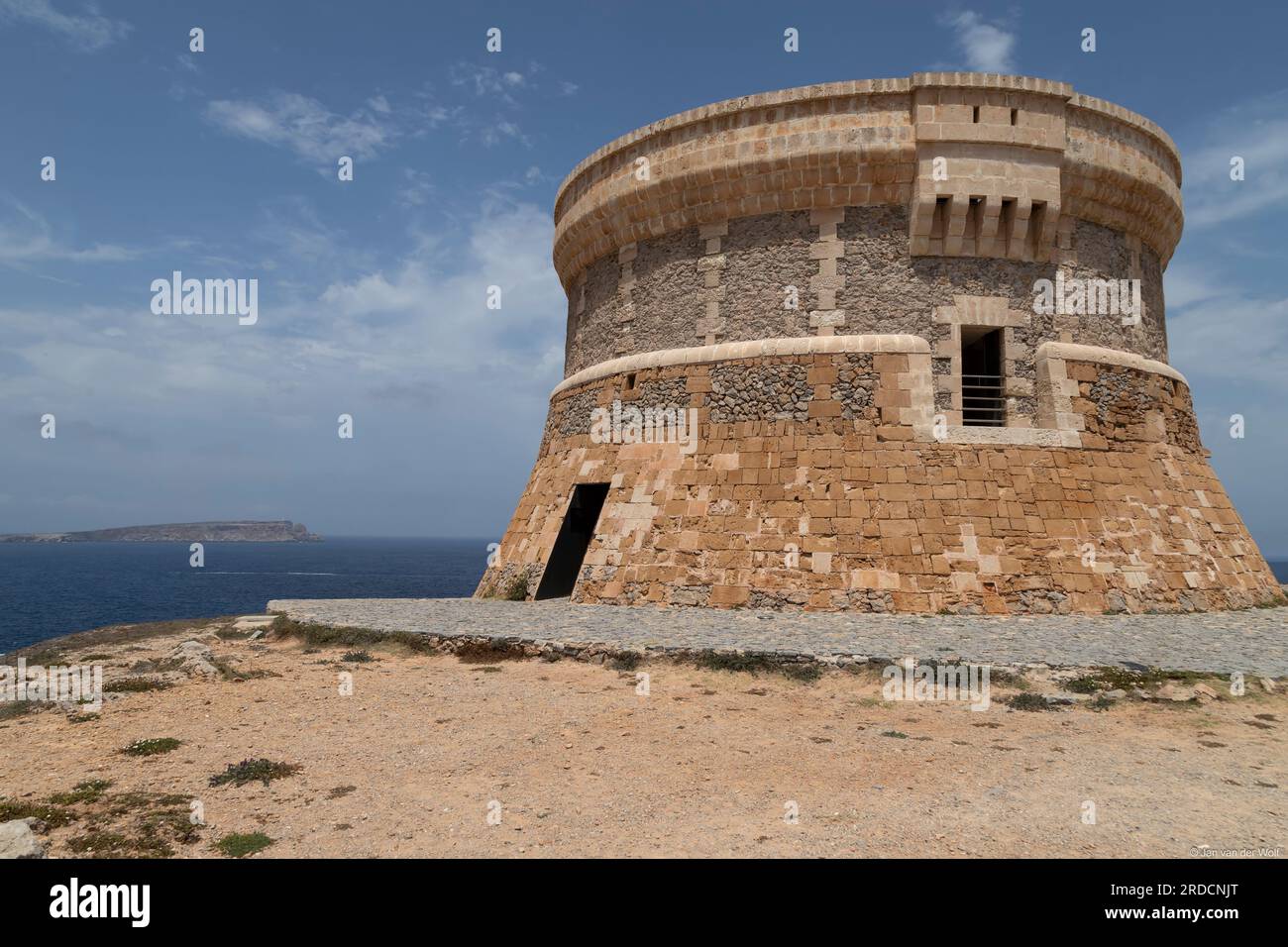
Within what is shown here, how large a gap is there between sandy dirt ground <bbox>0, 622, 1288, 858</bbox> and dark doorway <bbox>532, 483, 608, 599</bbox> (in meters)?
6.64

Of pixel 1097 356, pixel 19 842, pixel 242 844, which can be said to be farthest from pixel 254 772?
pixel 1097 356

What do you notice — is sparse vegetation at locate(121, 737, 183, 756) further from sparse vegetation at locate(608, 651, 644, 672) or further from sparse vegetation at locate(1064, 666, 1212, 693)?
sparse vegetation at locate(1064, 666, 1212, 693)

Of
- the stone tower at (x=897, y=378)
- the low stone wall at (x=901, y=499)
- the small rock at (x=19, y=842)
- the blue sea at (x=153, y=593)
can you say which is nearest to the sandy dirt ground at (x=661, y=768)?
the small rock at (x=19, y=842)

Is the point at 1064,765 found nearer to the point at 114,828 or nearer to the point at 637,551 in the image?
the point at 114,828

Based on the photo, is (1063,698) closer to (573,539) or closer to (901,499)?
(901,499)

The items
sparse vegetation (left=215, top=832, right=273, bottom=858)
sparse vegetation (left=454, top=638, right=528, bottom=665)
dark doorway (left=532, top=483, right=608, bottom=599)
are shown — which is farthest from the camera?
Answer: dark doorway (left=532, top=483, right=608, bottom=599)

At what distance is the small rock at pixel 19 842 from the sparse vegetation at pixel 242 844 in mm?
933

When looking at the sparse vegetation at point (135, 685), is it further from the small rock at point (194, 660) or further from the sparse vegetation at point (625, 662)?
the sparse vegetation at point (625, 662)

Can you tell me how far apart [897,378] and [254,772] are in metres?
11.4

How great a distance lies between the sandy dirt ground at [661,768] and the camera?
15.1ft

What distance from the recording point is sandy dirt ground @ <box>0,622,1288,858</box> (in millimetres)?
4602

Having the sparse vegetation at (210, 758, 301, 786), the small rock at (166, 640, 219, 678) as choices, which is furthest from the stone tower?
the sparse vegetation at (210, 758, 301, 786)

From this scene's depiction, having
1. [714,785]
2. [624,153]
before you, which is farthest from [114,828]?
[624,153]

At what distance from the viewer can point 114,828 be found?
471 cm
